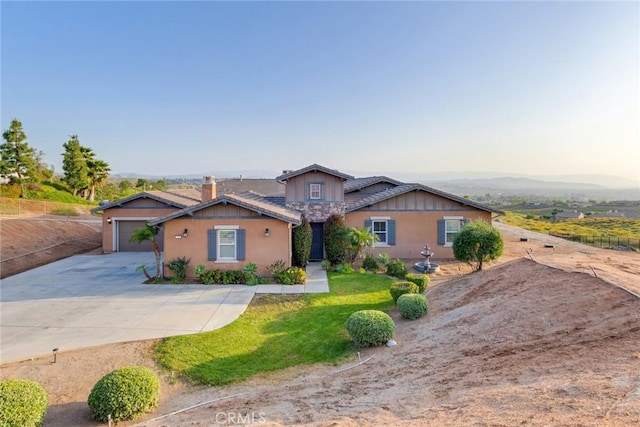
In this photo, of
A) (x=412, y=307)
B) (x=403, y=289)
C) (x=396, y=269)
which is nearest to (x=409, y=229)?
(x=396, y=269)

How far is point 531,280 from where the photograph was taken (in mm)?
10141

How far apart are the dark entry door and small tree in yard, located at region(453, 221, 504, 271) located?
6727 millimetres

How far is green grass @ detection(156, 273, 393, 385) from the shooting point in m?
A: 7.50

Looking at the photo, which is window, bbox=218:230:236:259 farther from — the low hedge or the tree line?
the tree line

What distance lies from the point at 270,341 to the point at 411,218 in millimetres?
11727

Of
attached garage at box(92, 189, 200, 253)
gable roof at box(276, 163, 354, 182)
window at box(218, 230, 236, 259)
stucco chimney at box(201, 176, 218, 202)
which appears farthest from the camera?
attached garage at box(92, 189, 200, 253)

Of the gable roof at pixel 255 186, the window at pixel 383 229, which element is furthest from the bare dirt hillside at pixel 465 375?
the gable roof at pixel 255 186

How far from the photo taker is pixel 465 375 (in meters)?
5.89

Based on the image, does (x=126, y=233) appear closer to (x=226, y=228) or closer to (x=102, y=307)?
(x=226, y=228)

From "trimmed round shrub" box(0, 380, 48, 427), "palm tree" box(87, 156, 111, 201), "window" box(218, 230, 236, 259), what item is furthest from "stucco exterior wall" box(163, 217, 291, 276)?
"palm tree" box(87, 156, 111, 201)

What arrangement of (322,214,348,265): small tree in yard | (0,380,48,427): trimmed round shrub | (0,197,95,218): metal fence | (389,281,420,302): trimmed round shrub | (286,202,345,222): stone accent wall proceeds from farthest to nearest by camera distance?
(0,197,95,218): metal fence, (286,202,345,222): stone accent wall, (322,214,348,265): small tree in yard, (389,281,420,302): trimmed round shrub, (0,380,48,427): trimmed round shrub

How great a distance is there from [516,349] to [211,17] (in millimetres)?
21825

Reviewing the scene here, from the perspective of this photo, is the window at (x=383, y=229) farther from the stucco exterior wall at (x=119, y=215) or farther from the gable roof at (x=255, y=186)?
the gable roof at (x=255, y=186)

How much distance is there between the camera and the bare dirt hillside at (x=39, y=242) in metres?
17.5
